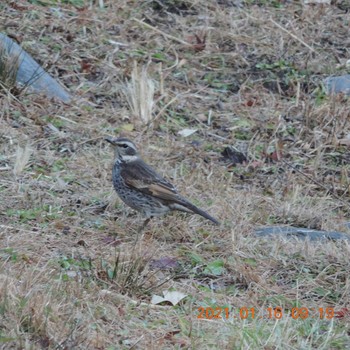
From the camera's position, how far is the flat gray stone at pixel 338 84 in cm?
1090

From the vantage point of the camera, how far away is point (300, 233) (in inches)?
300

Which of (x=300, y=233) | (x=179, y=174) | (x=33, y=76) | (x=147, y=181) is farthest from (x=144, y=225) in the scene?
(x=33, y=76)

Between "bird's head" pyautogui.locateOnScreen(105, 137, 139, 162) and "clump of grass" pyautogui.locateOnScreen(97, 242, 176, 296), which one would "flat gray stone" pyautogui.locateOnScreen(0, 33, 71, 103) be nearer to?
"bird's head" pyautogui.locateOnScreen(105, 137, 139, 162)

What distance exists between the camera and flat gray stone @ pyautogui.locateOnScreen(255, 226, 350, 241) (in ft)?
24.7

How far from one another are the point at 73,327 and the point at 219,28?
7.43 m

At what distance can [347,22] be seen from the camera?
12.7 metres

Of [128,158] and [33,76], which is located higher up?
[128,158]

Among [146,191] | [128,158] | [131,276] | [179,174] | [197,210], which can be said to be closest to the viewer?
[131,276]

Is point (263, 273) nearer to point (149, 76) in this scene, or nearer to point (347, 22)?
point (149, 76)

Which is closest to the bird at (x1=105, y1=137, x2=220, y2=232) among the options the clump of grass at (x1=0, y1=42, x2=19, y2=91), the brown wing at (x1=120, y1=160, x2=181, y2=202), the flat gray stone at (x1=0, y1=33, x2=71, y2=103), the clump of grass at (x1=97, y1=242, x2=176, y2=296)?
the brown wing at (x1=120, y1=160, x2=181, y2=202)

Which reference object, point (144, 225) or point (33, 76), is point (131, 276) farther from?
point (33, 76)

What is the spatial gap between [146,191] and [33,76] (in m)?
Result: 2.54

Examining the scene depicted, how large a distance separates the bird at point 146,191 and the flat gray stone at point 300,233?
1.31ft

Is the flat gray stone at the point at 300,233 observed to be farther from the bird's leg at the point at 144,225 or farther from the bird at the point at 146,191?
the bird's leg at the point at 144,225
